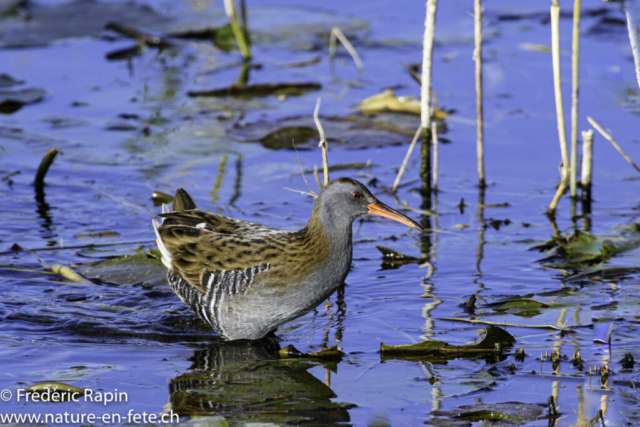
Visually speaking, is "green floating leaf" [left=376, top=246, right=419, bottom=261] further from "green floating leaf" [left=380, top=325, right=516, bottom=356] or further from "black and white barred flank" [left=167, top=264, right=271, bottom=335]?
"green floating leaf" [left=380, top=325, right=516, bottom=356]

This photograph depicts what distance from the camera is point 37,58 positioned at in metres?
11.2

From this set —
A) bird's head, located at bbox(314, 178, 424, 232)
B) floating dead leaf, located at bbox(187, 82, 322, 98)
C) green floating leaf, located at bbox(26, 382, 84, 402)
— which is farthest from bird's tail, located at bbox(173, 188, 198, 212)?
floating dead leaf, located at bbox(187, 82, 322, 98)

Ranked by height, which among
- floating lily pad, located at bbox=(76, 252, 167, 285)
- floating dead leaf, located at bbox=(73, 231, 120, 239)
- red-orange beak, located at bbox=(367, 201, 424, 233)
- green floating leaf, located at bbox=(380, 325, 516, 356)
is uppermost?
red-orange beak, located at bbox=(367, 201, 424, 233)

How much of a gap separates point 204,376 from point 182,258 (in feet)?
3.14

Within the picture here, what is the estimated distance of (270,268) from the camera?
4.82m

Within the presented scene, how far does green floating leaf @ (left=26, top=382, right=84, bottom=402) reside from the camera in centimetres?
401

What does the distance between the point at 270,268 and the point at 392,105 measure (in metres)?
4.16

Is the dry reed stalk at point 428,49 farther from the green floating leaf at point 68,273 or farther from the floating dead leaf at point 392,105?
the green floating leaf at point 68,273

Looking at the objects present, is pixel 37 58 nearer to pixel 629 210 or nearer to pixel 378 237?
pixel 378 237

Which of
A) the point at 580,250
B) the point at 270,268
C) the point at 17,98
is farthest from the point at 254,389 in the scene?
the point at 17,98

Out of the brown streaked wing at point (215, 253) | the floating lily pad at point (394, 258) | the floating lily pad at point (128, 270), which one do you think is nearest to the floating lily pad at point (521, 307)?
the floating lily pad at point (394, 258)

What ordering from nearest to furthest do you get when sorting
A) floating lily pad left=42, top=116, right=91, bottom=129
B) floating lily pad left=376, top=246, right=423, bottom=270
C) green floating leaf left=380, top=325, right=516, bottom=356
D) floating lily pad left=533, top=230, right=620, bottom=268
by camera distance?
green floating leaf left=380, top=325, right=516, bottom=356
floating lily pad left=533, top=230, right=620, bottom=268
floating lily pad left=376, top=246, right=423, bottom=270
floating lily pad left=42, top=116, right=91, bottom=129

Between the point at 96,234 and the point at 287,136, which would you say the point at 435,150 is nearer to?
the point at 287,136

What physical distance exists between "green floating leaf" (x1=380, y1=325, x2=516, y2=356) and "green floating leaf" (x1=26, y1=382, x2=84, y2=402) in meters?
1.58
